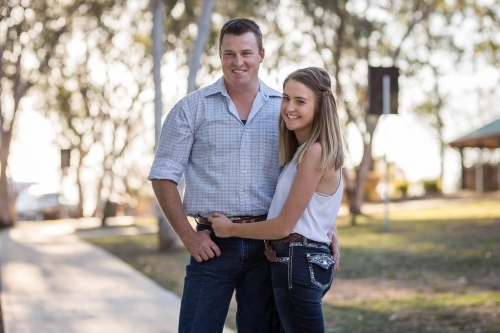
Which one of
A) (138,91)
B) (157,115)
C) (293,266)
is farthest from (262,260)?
(138,91)

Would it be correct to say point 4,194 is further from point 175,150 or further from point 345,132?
point 175,150

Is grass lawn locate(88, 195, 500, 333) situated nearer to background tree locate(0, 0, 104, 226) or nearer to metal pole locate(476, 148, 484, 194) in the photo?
background tree locate(0, 0, 104, 226)

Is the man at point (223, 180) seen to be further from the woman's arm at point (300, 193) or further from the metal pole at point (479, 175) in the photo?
the metal pole at point (479, 175)

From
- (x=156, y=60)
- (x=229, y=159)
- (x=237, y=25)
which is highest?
(x=156, y=60)

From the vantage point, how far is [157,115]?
15.9m

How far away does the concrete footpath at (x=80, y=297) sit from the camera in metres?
8.43

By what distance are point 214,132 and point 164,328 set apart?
4199mm

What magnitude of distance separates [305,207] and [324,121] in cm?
38

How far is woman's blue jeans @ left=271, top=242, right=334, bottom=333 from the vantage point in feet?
13.0

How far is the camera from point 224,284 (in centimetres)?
426

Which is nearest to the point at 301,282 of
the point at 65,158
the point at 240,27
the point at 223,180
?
the point at 223,180

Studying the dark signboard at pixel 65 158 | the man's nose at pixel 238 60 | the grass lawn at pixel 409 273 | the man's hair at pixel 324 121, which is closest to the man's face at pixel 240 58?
the man's nose at pixel 238 60

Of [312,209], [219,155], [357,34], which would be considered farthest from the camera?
[357,34]

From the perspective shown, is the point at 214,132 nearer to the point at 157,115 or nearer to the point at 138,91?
the point at 157,115
